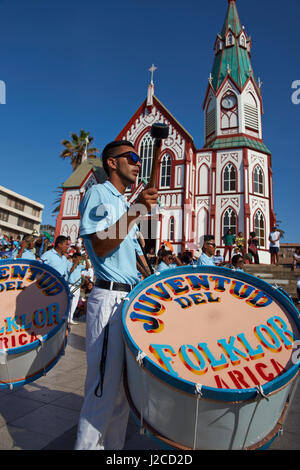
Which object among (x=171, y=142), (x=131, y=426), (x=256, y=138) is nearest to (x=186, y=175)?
(x=171, y=142)

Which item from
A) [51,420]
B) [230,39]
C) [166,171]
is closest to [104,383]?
[51,420]

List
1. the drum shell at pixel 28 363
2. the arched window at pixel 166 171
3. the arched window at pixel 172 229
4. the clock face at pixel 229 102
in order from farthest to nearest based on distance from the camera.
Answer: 1. the clock face at pixel 229 102
2. the arched window at pixel 166 171
3. the arched window at pixel 172 229
4. the drum shell at pixel 28 363

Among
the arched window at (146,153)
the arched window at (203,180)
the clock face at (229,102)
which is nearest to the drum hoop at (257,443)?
the arched window at (203,180)

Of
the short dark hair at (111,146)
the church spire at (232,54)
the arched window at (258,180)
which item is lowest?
the short dark hair at (111,146)

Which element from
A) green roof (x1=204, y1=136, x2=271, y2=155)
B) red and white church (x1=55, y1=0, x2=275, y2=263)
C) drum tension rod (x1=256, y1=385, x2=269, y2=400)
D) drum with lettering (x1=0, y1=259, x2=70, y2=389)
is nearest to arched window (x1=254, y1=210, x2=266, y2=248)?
red and white church (x1=55, y1=0, x2=275, y2=263)

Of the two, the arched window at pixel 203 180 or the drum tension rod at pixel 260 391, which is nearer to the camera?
the drum tension rod at pixel 260 391

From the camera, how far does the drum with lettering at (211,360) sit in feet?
4.85

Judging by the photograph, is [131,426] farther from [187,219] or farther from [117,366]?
[187,219]

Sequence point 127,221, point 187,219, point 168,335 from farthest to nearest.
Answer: point 187,219 → point 127,221 → point 168,335

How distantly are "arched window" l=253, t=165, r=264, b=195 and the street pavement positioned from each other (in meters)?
19.7

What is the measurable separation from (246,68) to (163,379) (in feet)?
93.0

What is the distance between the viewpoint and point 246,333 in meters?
1.72

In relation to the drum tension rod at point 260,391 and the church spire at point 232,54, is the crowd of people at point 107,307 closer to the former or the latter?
the drum tension rod at point 260,391

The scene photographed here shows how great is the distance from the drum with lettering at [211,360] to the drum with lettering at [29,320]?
898 mm
